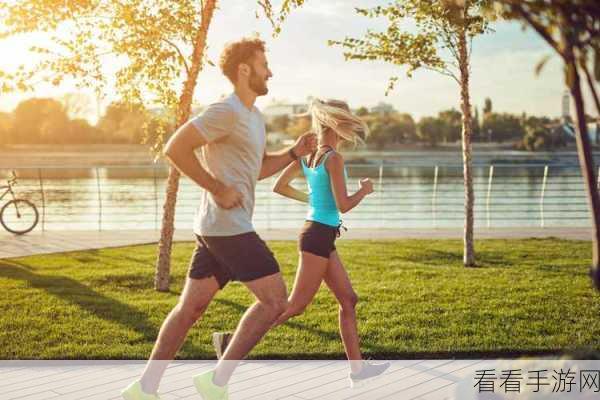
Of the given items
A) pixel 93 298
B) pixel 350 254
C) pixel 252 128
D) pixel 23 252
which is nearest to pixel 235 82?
pixel 252 128

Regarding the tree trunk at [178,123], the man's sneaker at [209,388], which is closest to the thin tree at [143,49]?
the tree trunk at [178,123]

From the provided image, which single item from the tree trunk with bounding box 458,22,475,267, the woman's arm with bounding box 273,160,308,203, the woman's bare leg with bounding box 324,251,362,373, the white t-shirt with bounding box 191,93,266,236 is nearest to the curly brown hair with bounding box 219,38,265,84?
the white t-shirt with bounding box 191,93,266,236

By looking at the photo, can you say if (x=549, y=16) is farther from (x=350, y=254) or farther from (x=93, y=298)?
(x=350, y=254)

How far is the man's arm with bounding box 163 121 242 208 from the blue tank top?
3.13 feet

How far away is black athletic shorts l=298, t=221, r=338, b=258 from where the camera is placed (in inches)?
173

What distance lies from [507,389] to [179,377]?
2365 millimetres

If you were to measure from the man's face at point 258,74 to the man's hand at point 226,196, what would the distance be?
533 mm

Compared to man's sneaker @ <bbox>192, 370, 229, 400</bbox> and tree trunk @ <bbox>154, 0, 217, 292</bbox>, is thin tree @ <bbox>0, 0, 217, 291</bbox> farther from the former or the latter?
man's sneaker @ <bbox>192, 370, 229, 400</bbox>

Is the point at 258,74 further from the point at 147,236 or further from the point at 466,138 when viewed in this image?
the point at 147,236

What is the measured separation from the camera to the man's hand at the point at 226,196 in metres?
3.50

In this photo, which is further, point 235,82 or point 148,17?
point 148,17

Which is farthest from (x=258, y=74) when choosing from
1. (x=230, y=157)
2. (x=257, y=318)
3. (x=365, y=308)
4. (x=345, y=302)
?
(x=365, y=308)

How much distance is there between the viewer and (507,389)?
2961 mm

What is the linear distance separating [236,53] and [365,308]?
363 cm
